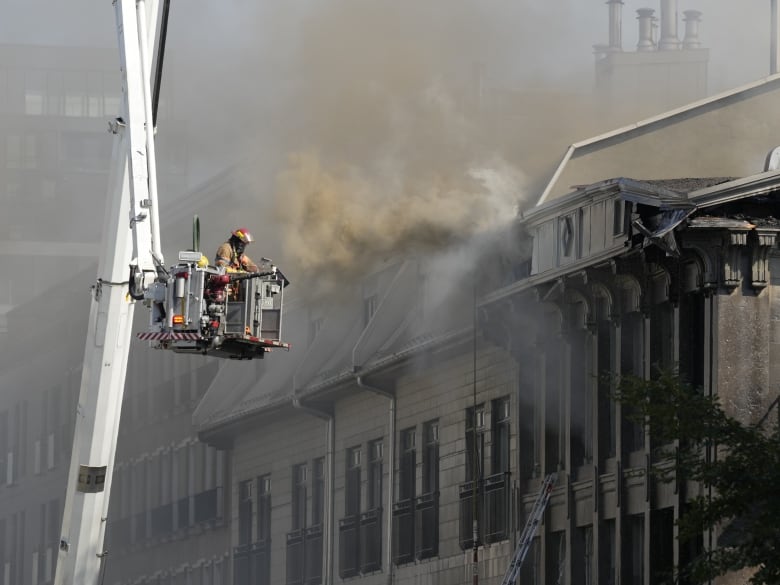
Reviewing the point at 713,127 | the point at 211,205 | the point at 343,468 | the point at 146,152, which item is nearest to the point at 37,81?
the point at 211,205

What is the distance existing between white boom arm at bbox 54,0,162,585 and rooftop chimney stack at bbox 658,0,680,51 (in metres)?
29.8

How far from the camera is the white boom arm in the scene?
30141 mm

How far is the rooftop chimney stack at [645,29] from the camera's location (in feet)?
201

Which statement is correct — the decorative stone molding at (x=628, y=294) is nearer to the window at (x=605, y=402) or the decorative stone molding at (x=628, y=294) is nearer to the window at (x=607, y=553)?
the window at (x=605, y=402)

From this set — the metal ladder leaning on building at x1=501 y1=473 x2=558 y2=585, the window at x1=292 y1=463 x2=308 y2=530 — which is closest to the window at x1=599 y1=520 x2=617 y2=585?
the metal ladder leaning on building at x1=501 y1=473 x2=558 y2=585

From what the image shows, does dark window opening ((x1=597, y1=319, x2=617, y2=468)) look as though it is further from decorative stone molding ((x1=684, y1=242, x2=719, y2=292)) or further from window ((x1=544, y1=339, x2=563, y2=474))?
decorative stone molding ((x1=684, y1=242, x2=719, y2=292))

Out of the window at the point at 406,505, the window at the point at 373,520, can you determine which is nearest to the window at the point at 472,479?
the window at the point at 406,505

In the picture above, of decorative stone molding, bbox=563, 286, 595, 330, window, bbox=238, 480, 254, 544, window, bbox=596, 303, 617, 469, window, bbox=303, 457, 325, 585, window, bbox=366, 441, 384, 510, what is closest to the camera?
window, bbox=596, 303, 617, 469

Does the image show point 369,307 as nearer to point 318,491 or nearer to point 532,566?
point 318,491

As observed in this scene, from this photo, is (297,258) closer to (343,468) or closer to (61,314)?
(343,468)

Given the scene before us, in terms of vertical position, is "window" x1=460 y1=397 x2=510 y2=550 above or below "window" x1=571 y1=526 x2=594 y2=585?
above

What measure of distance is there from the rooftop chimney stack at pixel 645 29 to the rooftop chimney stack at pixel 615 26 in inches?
26.5

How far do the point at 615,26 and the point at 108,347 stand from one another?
32.2 m

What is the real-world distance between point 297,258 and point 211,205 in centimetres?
2151
